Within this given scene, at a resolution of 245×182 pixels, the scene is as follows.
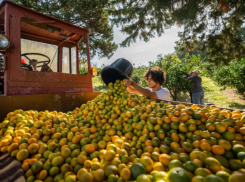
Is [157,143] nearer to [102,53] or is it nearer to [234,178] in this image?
[234,178]

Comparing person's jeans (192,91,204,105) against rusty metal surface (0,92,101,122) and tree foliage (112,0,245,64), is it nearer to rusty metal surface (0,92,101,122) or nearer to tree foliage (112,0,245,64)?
tree foliage (112,0,245,64)

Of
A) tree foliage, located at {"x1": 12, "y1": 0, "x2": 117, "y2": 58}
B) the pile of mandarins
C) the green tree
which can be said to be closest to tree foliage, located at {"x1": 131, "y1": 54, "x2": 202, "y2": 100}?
the green tree

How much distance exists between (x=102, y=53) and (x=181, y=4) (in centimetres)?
1090

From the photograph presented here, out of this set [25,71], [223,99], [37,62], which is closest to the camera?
[25,71]

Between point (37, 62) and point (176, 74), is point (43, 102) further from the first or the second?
point (176, 74)

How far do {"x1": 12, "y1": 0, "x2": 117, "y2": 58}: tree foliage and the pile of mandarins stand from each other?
28.7 feet

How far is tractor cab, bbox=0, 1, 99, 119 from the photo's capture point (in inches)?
105

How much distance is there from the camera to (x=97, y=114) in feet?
8.83

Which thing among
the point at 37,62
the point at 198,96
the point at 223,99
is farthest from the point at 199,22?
the point at 223,99

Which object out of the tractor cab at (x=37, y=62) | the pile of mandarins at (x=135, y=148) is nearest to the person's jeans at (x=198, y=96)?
the tractor cab at (x=37, y=62)

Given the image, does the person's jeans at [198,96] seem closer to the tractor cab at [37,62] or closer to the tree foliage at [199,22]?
the tree foliage at [199,22]

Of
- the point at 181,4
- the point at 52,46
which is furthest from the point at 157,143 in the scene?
the point at 181,4

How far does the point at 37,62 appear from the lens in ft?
12.0

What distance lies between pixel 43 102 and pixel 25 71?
0.72 meters
